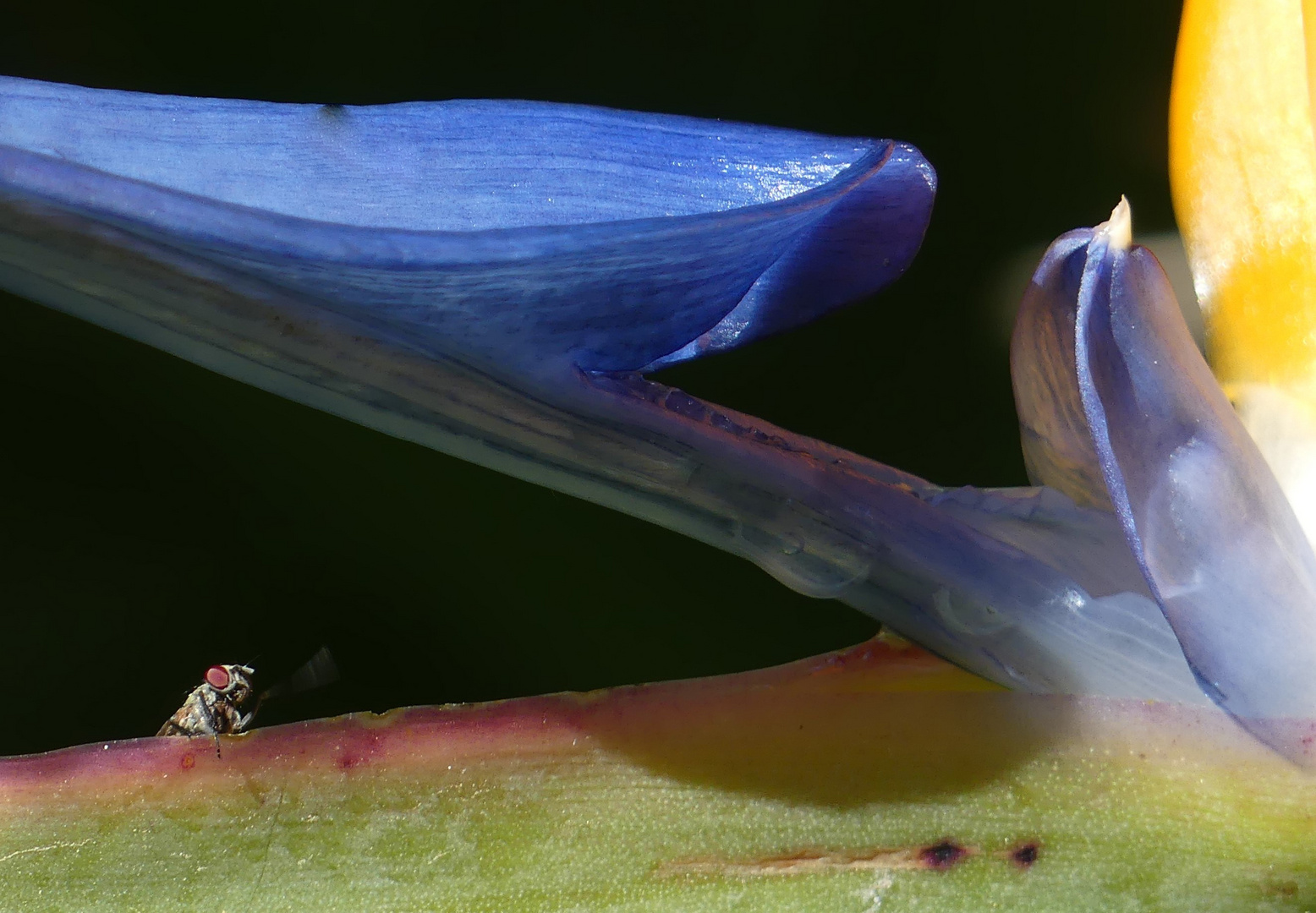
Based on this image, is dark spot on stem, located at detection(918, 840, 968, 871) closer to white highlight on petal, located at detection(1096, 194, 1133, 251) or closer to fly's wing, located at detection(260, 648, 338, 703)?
white highlight on petal, located at detection(1096, 194, 1133, 251)

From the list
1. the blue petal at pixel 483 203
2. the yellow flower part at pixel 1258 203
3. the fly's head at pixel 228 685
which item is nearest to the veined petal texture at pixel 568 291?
the blue petal at pixel 483 203

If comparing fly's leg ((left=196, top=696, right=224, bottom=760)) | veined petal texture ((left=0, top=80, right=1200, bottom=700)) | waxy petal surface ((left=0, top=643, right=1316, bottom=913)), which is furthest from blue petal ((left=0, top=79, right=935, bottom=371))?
fly's leg ((left=196, top=696, right=224, bottom=760))

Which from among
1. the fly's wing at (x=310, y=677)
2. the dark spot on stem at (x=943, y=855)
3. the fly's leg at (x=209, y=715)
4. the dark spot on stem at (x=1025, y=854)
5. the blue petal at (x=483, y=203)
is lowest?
the fly's wing at (x=310, y=677)

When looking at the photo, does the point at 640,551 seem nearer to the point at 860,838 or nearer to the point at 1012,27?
the point at 860,838

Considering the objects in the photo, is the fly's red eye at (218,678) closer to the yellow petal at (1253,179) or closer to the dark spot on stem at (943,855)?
the dark spot on stem at (943,855)

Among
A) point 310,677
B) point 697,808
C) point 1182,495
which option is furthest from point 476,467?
point 1182,495

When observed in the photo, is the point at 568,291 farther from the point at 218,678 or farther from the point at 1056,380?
the point at 218,678
